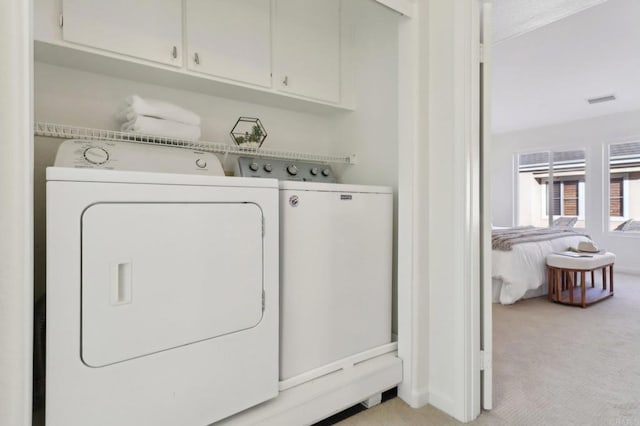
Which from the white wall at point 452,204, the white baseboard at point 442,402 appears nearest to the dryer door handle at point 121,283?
the white wall at point 452,204

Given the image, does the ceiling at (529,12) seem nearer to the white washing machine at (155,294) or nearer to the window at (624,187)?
the white washing machine at (155,294)

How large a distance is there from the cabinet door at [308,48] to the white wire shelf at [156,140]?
391 millimetres

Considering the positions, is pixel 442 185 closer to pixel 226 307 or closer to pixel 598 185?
pixel 226 307

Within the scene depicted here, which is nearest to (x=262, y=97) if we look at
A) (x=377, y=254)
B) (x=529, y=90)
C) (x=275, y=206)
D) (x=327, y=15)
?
(x=327, y=15)

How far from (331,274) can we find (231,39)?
1373 millimetres

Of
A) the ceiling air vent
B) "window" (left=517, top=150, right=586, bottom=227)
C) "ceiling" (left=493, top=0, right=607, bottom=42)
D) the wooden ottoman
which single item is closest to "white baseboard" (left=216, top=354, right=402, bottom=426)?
"ceiling" (left=493, top=0, right=607, bottom=42)

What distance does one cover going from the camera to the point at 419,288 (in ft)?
5.66

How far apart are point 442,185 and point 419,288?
1.76 feet

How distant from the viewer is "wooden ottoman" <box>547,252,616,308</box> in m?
3.45

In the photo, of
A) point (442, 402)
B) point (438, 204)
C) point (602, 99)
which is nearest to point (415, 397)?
point (442, 402)

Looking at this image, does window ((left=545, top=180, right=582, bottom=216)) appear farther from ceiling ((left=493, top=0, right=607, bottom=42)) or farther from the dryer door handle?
the dryer door handle

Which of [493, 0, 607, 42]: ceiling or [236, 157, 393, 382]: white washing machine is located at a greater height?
[493, 0, 607, 42]: ceiling

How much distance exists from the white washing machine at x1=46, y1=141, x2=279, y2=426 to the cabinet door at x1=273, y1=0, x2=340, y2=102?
1.00 meters

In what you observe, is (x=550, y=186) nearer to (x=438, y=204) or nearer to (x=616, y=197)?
(x=616, y=197)
